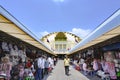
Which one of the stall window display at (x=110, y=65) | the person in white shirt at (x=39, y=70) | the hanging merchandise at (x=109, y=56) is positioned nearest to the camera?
the stall window display at (x=110, y=65)

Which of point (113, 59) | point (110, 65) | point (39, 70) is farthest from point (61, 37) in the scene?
point (113, 59)

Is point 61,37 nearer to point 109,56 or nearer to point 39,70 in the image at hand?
point 39,70

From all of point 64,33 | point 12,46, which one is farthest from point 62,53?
point 12,46

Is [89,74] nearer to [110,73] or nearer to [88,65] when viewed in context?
[88,65]

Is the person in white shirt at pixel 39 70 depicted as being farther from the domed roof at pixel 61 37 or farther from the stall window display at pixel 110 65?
the domed roof at pixel 61 37

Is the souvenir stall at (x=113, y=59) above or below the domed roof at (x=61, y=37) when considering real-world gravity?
below

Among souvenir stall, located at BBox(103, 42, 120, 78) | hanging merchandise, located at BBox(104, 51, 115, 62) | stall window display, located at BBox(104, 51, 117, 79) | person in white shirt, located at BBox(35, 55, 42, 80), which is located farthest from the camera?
person in white shirt, located at BBox(35, 55, 42, 80)

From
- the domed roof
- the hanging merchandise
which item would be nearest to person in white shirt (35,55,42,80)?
the hanging merchandise

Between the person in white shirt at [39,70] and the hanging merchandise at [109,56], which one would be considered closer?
the hanging merchandise at [109,56]

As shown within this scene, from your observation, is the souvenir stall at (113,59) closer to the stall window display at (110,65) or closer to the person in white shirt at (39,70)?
the stall window display at (110,65)

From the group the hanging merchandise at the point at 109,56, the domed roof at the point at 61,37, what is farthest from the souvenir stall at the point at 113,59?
the domed roof at the point at 61,37

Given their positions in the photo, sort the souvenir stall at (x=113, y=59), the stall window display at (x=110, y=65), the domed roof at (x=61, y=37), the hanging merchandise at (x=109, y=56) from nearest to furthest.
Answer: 1. the souvenir stall at (x=113, y=59)
2. the stall window display at (x=110, y=65)
3. the hanging merchandise at (x=109, y=56)
4. the domed roof at (x=61, y=37)

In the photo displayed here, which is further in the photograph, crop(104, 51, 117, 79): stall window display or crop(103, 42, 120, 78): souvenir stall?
crop(104, 51, 117, 79): stall window display

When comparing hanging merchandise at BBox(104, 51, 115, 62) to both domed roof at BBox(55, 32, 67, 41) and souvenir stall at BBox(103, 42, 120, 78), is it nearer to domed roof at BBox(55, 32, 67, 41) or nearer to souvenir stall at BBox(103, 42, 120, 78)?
souvenir stall at BBox(103, 42, 120, 78)
